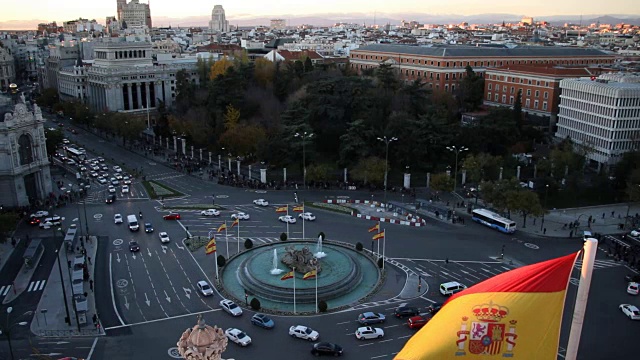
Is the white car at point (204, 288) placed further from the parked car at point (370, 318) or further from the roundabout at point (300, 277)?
the parked car at point (370, 318)

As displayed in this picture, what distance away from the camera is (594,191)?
191 ft

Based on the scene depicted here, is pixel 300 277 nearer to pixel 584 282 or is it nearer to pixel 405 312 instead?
pixel 405 312

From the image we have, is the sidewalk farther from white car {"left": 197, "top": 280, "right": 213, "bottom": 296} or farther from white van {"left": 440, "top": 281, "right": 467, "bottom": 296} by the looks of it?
white van {"left": 440, "top": 281, "right": 467, "bottom": 296}

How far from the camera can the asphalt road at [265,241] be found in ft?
96.5

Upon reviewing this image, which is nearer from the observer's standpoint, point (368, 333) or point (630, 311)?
point (368, 333)

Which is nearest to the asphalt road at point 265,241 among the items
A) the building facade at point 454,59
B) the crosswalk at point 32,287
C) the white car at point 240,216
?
the white car at point 240,216

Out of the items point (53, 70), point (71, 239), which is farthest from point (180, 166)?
point (53, 70)

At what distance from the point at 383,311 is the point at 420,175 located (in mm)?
33861

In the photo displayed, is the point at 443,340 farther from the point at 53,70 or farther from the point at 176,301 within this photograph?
the point at 53,70

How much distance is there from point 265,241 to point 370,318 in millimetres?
15408

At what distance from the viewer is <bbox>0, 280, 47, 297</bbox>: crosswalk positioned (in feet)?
118

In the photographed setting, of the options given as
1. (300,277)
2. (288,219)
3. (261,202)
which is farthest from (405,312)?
(261,202)

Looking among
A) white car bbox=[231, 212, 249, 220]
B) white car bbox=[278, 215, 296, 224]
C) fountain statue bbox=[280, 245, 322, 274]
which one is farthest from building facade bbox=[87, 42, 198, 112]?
fountain statue bbox=[280, 245, 322, 274]

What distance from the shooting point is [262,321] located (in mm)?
31391
